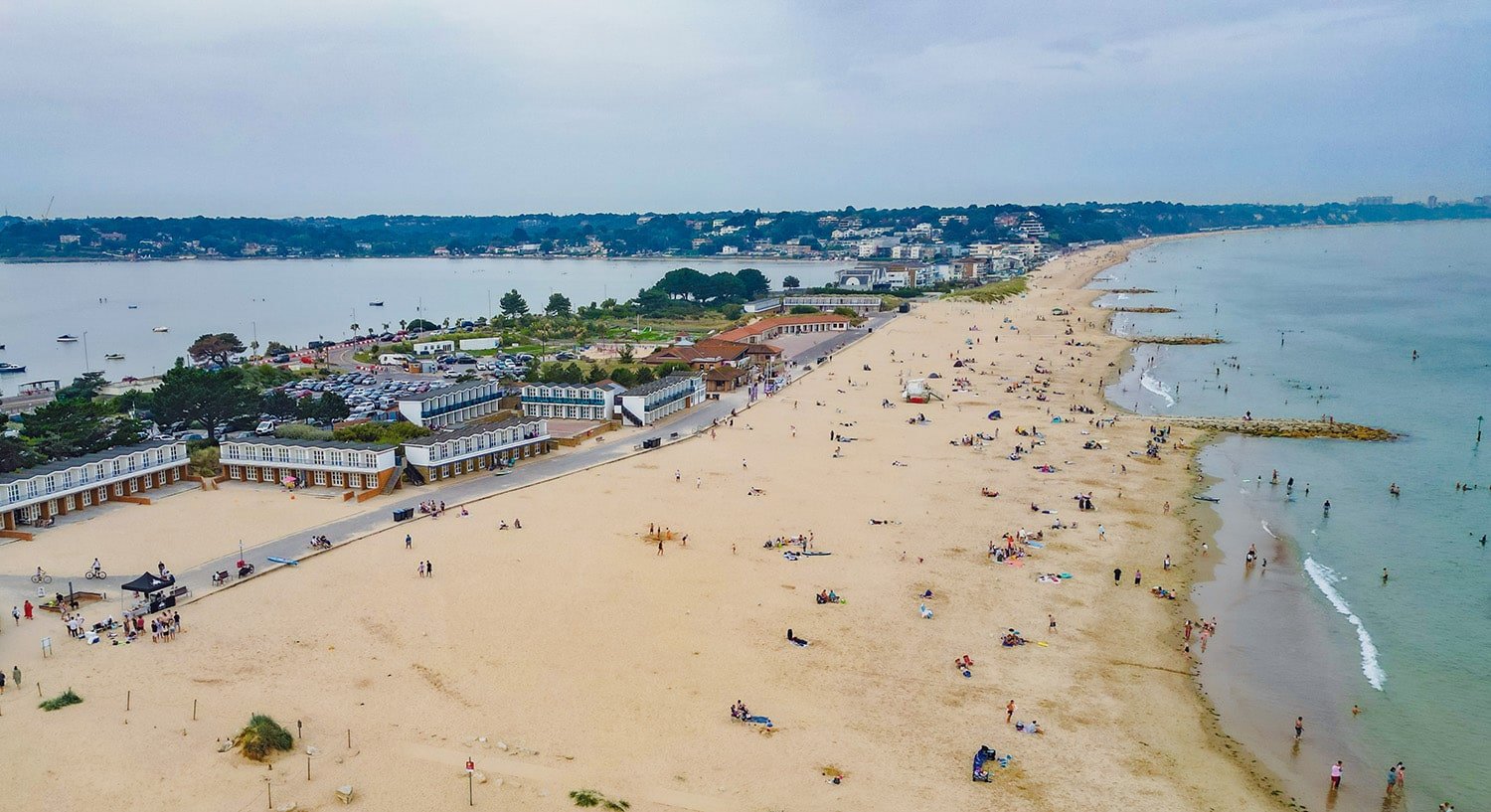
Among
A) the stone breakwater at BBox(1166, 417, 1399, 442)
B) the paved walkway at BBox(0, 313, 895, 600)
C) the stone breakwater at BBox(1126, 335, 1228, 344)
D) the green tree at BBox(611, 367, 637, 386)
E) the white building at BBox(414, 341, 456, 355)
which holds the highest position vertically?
the green tree at BBox(611, 367, 637, 386)

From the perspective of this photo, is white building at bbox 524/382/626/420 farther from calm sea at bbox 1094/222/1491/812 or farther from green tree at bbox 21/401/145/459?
calm sea at bbox 1094/222/1491/812

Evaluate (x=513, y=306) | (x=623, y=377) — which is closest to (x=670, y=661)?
(x=623, y=377)

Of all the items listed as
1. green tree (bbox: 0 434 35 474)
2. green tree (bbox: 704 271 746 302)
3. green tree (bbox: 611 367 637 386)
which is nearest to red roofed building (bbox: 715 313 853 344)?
green tree (bbox: 704 271 746 302)

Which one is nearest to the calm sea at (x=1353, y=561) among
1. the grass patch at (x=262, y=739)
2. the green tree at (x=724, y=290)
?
the grass patch at (x=262, y=739)

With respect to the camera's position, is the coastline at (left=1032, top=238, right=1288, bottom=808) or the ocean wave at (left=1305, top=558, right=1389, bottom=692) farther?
the ocean wave at (left=1305, top=558, right=1389, bottom=692)

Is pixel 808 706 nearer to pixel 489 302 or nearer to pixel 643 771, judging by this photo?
pixel 643 771

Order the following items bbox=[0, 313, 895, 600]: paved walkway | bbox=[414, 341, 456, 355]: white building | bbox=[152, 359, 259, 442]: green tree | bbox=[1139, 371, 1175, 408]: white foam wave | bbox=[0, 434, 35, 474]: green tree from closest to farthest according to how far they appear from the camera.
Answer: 1. bbox=[0, 313, 895, 600]: paved walkway
2. bbox=[0, 434, 35, 474]: green tree
3. bbox=[152, 359, 259, 442]: green tree
4. bbox=[1139, 371, 1175, 408]: white foam wave
5. bbox=[414, 341, 456, 355]: white building
